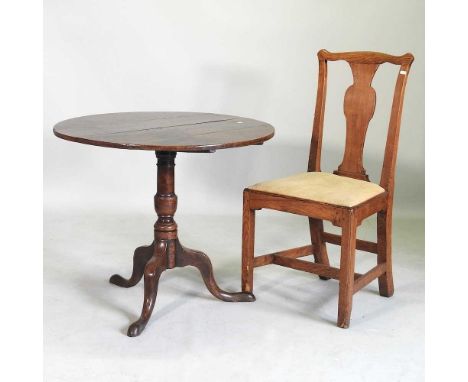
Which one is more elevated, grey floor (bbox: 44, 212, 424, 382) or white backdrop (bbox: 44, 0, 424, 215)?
white backdrop (bbox: 44, 0, 424, 215)

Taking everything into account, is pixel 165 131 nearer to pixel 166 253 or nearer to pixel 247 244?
pixel 166 253

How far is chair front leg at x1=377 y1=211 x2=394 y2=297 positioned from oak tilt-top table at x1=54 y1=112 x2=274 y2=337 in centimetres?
64

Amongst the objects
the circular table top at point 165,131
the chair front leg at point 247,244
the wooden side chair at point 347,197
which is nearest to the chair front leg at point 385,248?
the wooden side chair at point 347,197

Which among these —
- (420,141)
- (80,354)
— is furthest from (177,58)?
(80,354)

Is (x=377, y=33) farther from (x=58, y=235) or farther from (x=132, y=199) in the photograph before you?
(x=58, y=235)

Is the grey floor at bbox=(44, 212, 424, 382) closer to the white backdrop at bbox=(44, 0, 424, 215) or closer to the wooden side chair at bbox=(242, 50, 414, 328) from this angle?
the wooden side chair at bbox=(242, 50, 414, 328)

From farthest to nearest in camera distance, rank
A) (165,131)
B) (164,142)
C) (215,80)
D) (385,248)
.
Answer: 1. (215,80)
2. (385,248)
3. (165,131)
4. (164,142)

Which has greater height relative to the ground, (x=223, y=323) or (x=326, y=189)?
(x=326, y=189)

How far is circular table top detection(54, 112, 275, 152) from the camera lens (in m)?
2.96

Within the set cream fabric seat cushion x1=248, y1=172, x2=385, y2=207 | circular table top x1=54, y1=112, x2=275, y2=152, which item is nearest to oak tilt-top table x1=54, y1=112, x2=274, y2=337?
circular table top x1=54, y1=112, x2=275, y2=152

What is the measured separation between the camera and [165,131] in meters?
3.25

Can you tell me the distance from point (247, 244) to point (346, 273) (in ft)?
1.70

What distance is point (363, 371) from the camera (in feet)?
9.61

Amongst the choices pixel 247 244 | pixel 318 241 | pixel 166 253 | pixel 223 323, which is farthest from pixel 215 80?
pixel 223 323
